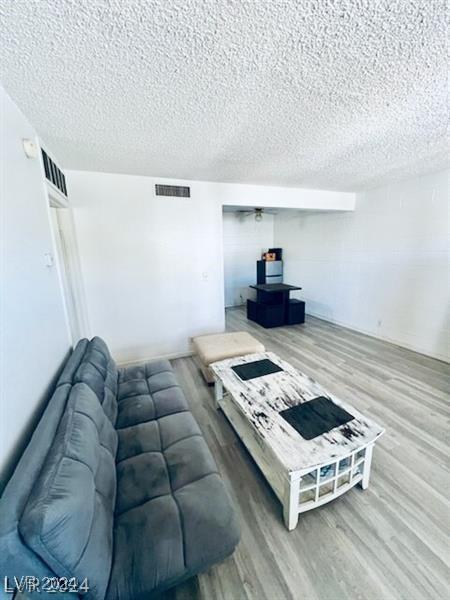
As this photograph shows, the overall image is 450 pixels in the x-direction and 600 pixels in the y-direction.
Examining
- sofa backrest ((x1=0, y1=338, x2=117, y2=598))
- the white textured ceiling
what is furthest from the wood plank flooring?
the white textured ceiling

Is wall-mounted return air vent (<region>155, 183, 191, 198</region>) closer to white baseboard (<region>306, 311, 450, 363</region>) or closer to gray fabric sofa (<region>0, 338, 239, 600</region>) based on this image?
gray fabric sofa (<region>0, 338, 239, 600</region>)

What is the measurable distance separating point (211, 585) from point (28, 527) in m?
0.94

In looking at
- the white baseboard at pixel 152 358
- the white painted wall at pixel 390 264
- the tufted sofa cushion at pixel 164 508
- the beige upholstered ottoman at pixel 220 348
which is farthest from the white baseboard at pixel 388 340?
the tufted sofa cushion at pixel 164 508

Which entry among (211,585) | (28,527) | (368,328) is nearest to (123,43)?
(28,527)

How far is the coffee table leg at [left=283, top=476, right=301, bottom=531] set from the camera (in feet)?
4.03

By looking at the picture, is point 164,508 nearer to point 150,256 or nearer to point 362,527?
point 362,527

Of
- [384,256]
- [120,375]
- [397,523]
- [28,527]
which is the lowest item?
[397,523]

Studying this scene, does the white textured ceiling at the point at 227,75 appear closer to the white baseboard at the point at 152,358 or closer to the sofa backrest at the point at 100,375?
the sofa backrest at the point at 100,375

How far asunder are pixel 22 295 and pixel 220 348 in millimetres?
1858

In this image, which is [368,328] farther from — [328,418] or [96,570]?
[96,570]

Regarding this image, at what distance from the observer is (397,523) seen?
1350mm

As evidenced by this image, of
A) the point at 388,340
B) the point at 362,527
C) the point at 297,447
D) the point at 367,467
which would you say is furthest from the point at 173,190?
the point at 388,340

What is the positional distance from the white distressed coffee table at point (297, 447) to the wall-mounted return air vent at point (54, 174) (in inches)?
90.8

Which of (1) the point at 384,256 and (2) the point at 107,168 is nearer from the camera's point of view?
(2) the point at 107,168
